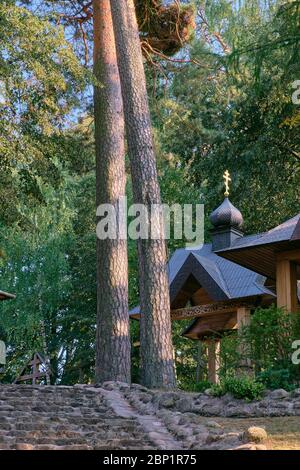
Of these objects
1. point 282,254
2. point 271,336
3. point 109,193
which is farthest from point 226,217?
point 271,336

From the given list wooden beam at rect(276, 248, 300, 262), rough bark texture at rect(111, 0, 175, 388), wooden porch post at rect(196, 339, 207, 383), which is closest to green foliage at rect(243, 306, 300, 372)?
wooden beam at rect(276, 248, 300, 262)

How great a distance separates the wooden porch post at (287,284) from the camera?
13.1 metres

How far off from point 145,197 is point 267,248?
7.11ft

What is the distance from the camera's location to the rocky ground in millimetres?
7953

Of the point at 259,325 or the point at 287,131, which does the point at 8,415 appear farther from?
the point at 287,131

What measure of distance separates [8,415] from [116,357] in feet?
13.7

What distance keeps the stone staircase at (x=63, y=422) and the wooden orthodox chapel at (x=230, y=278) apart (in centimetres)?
365

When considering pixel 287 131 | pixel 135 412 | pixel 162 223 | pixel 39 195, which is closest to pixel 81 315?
pixel 287 131

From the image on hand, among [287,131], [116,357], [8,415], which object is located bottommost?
[8,415]

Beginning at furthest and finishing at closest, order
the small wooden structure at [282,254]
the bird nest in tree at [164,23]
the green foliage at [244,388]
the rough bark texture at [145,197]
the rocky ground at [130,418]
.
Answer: the bird nest in tree at [164,23] → the small wooden structure at [282,254] → the rough bark texture at [145,197] → the green foliage at [244,388] → the rocky ground at [130,418]

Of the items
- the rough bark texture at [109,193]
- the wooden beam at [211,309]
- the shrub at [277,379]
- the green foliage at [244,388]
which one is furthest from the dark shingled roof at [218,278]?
the green foliage at [244,388]

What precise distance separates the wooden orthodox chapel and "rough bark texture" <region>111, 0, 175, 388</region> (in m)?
1.15

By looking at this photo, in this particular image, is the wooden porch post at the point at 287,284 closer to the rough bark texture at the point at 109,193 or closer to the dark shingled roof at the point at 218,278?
the rough bark texture at the point at 109,193

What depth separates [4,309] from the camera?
26719 mm
